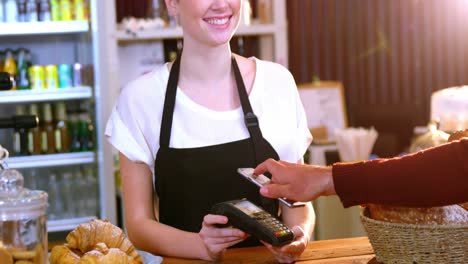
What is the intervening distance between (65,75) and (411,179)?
12.0ft

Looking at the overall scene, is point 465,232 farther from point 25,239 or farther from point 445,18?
point 445,18

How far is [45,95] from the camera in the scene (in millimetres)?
4770

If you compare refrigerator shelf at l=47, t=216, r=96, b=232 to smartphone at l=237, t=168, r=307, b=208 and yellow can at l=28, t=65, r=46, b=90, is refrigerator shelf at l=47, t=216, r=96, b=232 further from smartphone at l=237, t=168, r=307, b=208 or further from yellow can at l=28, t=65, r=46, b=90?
smartphone at l=237, t=168, r=307, b=208

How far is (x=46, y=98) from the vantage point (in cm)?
476

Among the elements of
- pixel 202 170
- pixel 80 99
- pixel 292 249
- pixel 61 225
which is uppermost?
pixel 202 170

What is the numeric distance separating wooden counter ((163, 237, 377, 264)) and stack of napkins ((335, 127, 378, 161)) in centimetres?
275

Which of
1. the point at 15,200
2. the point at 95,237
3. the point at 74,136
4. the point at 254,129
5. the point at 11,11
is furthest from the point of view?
the point at 74,136

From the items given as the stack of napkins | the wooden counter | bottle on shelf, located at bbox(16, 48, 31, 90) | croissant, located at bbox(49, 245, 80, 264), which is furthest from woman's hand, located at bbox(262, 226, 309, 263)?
bottle on shelf, located at bbox(16, 48, 31, 90)

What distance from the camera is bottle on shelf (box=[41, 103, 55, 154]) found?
4914mm

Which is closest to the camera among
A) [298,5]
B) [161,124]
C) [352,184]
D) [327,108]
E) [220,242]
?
[352,184]

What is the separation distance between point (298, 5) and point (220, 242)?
5662 mm

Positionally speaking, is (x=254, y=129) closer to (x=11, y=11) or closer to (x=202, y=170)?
(x=202, y=170)

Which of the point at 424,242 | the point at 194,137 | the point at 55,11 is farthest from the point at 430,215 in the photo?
the point at 55,11

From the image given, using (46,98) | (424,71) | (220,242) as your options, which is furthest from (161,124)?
(424,71)
